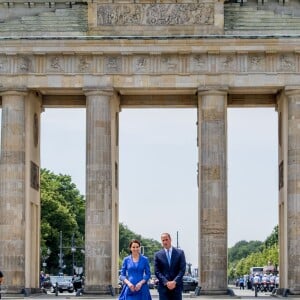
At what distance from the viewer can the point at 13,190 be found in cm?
7038

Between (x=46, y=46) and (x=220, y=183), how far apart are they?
1329 centimetres

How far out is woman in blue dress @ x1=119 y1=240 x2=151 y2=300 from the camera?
3072 cm

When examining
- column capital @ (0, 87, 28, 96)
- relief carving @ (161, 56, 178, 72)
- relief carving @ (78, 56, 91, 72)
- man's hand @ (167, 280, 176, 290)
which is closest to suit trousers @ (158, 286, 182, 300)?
man's hand @ (167, 280, 176, 290)

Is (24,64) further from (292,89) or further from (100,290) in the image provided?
(292,89)

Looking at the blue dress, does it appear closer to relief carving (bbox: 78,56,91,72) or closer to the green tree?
relief carving (bbox: 78,56,91,72)

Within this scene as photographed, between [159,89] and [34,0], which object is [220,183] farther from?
[34,0]

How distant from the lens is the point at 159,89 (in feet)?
233

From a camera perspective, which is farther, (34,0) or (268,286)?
(268,286)

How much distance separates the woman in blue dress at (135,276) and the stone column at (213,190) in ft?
125

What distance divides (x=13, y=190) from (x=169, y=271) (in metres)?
39.4

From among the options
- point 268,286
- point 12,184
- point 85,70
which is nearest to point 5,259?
point 12,184

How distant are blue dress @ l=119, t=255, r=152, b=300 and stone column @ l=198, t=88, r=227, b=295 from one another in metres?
38.0

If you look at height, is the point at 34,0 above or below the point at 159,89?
above

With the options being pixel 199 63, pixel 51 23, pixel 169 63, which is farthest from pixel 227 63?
pixel 51 23
